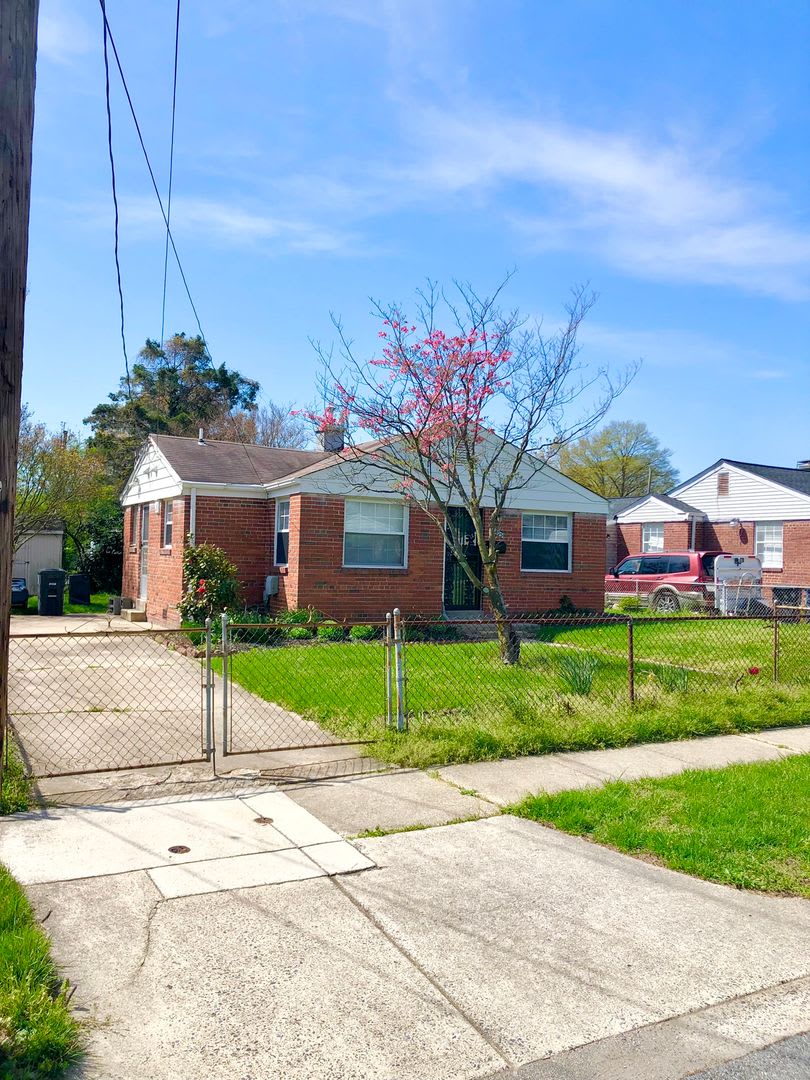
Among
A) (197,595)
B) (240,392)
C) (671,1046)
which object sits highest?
(240,392)

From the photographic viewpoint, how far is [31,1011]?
3125 millimetres

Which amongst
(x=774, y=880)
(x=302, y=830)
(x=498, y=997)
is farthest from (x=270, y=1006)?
(x=774, y=880)

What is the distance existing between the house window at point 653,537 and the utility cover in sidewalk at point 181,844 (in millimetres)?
29404

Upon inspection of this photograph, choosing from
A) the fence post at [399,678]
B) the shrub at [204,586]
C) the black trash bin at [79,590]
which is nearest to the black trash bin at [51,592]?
the black trash bin at [79,590]

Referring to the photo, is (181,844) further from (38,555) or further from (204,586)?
(38,555)

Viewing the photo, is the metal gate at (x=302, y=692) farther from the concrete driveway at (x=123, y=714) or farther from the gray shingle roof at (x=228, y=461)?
the gray shingle roof at (x=228, y=461)

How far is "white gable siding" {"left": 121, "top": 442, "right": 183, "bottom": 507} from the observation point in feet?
56.5

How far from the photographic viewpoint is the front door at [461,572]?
58.3 feet

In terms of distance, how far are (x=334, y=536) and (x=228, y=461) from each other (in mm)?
3774

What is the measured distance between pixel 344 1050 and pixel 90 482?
1000 inches

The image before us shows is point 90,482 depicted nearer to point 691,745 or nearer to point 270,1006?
point 691,745

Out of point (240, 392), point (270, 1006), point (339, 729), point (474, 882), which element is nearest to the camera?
point (270, 1006)

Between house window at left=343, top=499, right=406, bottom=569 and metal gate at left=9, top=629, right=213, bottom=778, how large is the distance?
3.72 metres

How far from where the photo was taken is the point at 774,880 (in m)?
4.73
